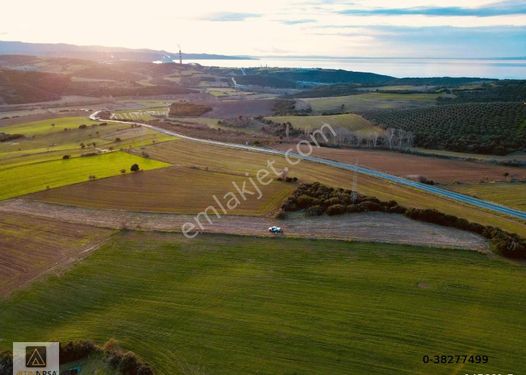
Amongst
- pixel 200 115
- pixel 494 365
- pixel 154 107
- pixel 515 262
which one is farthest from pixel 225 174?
pixel 154 107

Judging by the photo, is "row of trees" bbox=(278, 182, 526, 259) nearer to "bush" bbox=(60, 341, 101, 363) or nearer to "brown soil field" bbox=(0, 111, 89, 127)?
"bush" bbox=(60, 341, 101, 363)

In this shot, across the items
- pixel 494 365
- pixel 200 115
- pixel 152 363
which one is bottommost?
pixel 152 363

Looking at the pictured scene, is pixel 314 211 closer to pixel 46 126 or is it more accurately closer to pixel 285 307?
pixel 285 307

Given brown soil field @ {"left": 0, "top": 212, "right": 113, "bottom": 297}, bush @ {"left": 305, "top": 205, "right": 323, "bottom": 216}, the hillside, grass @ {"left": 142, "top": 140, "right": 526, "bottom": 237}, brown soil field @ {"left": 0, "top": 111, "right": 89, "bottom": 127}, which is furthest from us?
brown soil field @ {"left": 0, "top": 111, "right": 89, "bottom": 127}

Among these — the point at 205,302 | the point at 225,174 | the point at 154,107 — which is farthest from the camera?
the point at 154,107

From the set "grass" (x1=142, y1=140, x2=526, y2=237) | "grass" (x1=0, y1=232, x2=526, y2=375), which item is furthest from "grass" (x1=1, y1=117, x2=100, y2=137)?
"grass" (x1=0, y1=232, x2=526, y2=375)

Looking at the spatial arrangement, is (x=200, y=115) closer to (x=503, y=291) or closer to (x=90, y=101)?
(x=90, y=101)

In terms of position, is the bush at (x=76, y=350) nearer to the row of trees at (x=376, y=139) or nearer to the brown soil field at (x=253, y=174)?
the brown soil field at (x=253, y=174)

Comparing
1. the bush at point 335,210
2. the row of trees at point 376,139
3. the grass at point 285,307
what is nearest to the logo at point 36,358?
the grass at point 285,307
